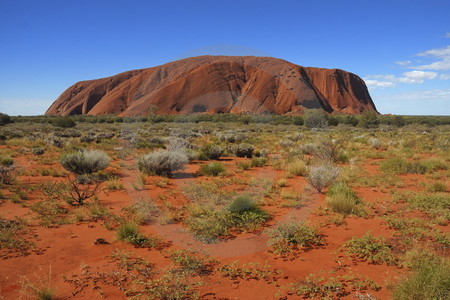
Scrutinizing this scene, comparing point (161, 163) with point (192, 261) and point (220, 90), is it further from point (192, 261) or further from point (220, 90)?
point (220, 90)

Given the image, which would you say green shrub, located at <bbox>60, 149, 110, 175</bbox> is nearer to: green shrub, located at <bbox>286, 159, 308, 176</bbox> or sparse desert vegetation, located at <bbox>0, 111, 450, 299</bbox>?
sparse desert vegetation, located at <bbox>0, 111, 450, 299</bbox>

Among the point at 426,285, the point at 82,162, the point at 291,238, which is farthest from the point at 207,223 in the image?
the point at 82,162

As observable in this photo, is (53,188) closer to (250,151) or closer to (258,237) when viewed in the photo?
(258,237)

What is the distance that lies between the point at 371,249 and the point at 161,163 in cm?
779

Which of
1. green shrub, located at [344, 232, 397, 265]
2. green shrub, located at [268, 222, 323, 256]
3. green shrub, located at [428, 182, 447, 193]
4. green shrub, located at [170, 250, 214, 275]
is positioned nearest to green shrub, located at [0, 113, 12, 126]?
green shrub, located at [170, 250, 214, 275]

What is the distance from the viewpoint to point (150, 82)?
326ft

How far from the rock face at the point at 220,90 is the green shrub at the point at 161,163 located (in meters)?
65.0

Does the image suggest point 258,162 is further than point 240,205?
Yes

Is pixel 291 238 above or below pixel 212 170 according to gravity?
below

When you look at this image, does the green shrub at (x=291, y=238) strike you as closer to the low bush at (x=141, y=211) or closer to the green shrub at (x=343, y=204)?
the green shrub at (x=343, y=204)

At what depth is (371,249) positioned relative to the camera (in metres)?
4.64

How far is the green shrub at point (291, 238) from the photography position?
4.99 metres

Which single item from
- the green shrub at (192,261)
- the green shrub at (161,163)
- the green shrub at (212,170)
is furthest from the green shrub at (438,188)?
the green shrub at (161,163)

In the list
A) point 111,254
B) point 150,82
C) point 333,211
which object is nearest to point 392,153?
point 333,211
